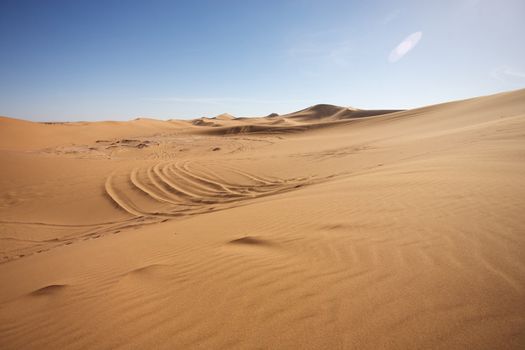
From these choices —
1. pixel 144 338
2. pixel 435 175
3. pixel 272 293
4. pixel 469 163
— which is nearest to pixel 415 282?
pixel 272 293

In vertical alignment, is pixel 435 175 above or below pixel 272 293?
above

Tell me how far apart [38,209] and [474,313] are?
28.5 ft

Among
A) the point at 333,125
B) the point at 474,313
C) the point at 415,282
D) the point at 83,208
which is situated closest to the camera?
the point at 474,313

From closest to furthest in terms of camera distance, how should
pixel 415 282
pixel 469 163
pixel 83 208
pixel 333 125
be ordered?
pixel 415 282
pixel 469 163
pixel 83 208
pixel 333 125

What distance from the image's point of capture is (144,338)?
1780 millimetres

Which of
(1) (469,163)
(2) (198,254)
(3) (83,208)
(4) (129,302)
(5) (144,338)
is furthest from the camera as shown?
(3) (83,208)

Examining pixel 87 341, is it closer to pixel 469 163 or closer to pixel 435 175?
pixel 435 175

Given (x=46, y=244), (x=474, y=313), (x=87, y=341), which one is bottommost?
(x=46, y=244)

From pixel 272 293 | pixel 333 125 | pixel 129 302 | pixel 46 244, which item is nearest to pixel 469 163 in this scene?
pixel 272 293

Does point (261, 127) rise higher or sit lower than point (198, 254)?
higher

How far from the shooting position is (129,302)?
2.22m

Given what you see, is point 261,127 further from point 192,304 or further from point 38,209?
point 192,304

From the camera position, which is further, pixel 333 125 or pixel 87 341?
pixel 333 125

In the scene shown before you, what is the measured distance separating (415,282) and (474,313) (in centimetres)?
38
